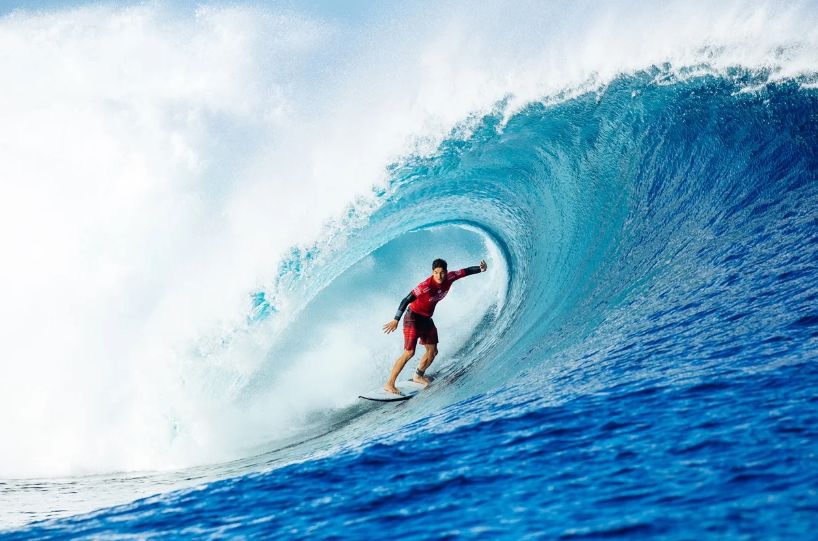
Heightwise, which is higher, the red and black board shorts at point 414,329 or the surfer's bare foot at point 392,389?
the red and black board shorts at point 414,329

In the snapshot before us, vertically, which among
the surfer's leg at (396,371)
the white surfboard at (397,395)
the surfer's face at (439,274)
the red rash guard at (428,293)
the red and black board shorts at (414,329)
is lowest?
the white surfboard at (397,395)

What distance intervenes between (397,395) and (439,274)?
1337mm

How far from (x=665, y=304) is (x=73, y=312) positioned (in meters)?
8.21

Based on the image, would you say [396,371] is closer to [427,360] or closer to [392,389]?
[392,389]

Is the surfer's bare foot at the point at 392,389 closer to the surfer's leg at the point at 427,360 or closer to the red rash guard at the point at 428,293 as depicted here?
the surfer's leg at the point at 427,360

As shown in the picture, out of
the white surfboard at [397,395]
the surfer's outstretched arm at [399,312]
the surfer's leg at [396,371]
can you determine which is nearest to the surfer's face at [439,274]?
the surfer's outstretched arm at [399,312]

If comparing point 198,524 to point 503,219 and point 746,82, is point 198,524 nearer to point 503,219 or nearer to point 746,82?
point 503,219

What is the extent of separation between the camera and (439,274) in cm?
689

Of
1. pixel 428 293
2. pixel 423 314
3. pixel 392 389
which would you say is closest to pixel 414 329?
pixel 423 314

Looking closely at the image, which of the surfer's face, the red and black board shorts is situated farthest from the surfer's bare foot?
the surfer's face

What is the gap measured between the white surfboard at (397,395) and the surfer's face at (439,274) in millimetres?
1171

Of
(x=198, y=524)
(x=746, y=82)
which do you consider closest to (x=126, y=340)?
(x=198, y=524)

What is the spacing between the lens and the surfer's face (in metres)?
6.86

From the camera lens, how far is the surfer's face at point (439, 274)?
6.86 metres
